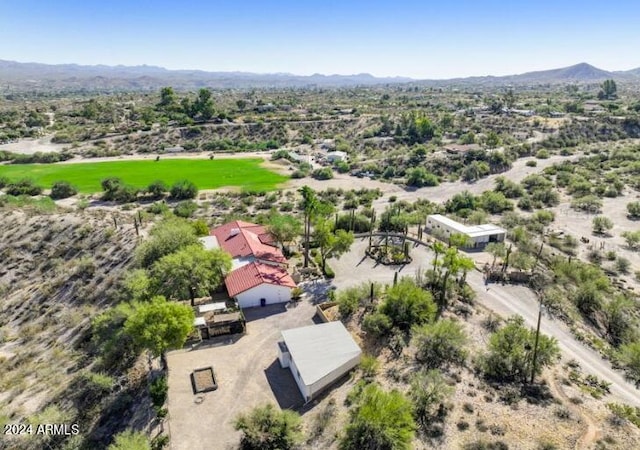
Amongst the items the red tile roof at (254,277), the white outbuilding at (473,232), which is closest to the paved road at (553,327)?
the white outbuilding at (473,232)

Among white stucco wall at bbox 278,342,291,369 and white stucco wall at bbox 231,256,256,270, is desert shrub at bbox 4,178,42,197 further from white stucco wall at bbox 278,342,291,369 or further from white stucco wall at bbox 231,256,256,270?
white stucco wall at bbox 278,342,291,369

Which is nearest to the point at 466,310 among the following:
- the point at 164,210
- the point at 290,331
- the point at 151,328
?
the point at 290,331

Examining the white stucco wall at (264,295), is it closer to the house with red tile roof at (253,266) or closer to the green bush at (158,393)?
the house with red tile roof at (253,266)

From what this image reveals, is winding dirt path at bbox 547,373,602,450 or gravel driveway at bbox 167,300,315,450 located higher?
winding dirt path at bbox 547,373,602,450

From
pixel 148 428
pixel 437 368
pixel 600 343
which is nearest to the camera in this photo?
pixel 148 428

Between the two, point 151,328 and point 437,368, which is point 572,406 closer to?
point 437,368

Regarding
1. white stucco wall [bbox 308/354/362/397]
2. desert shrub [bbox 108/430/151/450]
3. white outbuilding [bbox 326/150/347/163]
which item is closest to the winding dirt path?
white stucco wall [bbox 308/354/362/397]
